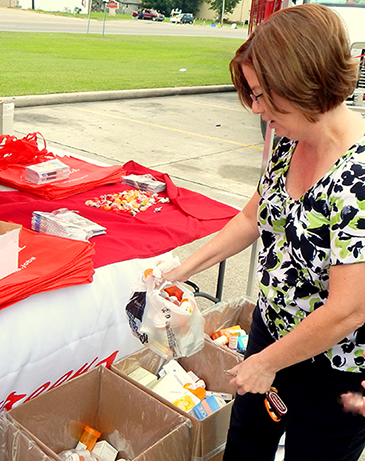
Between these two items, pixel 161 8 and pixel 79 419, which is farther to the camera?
pixel 161 8

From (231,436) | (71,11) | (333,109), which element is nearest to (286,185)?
(333,109)

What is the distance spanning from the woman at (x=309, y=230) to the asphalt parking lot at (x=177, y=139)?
206 centimetres

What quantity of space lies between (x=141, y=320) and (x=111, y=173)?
1.19 m

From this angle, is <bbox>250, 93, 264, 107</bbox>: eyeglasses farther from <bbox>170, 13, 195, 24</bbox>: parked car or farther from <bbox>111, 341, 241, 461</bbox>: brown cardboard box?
<bbox>170, 13, 195, 24</bbox>: parked car

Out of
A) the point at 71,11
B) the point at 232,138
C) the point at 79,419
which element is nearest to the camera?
the point at 79,419

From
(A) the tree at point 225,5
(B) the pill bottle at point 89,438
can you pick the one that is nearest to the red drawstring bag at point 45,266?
(B) the pill bottle at point 89,438

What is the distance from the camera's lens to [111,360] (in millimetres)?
2037

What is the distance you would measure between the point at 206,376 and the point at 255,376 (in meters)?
1.03

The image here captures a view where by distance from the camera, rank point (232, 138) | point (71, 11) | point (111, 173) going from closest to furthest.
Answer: point (111, 173), point (232, 138), point (71, 11)

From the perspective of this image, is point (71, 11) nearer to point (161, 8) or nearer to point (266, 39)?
point (161, 8)

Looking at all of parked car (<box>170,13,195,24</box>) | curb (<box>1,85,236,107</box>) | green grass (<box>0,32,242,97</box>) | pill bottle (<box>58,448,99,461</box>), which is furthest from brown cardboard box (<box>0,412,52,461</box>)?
parked car (<box>170,13,195,24</box>)

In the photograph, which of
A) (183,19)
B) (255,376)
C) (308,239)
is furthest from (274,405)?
(183,19)

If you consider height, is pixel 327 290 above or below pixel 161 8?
below

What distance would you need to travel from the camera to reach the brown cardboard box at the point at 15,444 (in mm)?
1493
